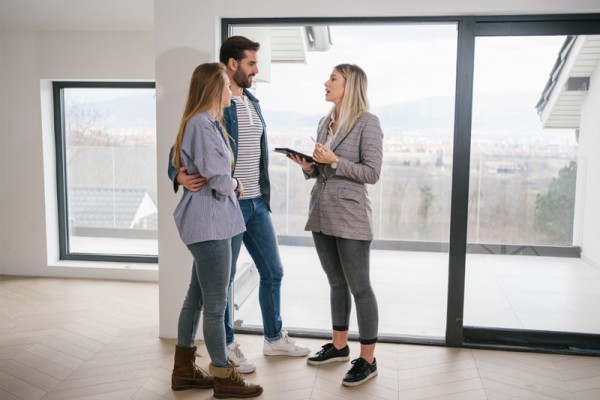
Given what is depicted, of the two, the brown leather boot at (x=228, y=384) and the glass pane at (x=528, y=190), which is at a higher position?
the glass pane at (x=528, y=190)

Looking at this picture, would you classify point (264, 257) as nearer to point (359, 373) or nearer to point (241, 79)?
point (359, 373)

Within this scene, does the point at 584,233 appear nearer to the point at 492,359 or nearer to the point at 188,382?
the point at 492,359

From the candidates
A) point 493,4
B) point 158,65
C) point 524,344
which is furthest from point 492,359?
point 158,65

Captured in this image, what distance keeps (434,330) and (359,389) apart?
3.36 ft

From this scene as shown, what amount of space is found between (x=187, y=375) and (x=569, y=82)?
8.94 feet

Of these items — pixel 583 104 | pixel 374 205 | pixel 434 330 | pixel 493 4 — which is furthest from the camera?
pixel 374 205

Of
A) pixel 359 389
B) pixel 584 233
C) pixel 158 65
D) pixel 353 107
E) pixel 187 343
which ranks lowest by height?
pixel 359 389

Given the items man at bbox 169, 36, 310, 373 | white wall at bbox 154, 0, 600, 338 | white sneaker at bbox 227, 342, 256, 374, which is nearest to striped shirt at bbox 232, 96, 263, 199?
man at bbox 169, 36, 310, 373

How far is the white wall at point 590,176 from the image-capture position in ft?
11.2

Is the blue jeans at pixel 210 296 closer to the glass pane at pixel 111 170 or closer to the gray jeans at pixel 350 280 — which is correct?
the gray jeans at pixel 350 280

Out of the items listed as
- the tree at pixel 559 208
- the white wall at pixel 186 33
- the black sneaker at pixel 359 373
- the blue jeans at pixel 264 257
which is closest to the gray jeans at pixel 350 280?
the black sneaker at pixel 359 373

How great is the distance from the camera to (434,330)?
12.2 ft

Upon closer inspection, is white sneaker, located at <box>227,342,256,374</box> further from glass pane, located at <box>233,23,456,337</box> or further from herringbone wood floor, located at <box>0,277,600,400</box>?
A: glass pane, located at <box>233,23,456,337</box>

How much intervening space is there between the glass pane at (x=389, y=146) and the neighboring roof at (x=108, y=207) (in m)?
1.61
